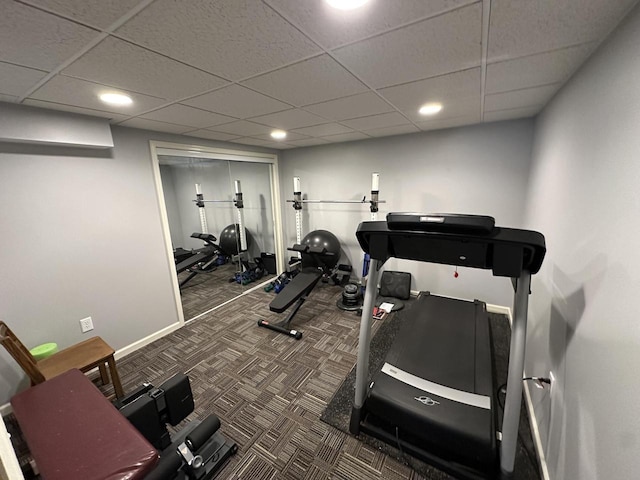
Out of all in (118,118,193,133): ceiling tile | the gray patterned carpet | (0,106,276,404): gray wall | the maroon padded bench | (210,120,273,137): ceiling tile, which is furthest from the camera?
(210,120,273,137): ceiling tile

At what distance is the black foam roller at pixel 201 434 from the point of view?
1.40 metres

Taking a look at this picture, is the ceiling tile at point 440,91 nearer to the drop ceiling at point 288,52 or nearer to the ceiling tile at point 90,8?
the drop ceiling at point 288,52

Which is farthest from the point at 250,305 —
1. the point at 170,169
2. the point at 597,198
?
the point at 597,198

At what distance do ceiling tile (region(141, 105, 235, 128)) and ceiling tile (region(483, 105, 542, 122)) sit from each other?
2.58 metres

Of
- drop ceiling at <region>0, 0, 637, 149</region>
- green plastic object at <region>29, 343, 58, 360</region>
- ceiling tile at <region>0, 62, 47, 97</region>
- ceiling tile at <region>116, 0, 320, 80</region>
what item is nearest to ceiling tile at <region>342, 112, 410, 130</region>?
drop ceiling at <region>0, 0, 637, 149</region>

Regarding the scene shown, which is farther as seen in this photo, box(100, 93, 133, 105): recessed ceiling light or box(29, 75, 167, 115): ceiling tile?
box(100, 93, 133, 105): recessed ceiling light

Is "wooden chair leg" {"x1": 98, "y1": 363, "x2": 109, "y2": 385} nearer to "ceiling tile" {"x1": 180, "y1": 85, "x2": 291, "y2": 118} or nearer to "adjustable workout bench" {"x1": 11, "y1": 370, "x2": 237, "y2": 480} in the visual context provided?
"adjustable workout bench" {"x1": 11, "y1": 370, "x2": 237, "y2": 480}

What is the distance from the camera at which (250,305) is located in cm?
382

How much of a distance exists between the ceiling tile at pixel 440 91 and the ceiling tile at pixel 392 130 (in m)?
0.78

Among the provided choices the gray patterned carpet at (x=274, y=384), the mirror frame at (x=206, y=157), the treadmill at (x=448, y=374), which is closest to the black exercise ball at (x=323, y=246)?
the gray patterned carpet at (x=274, y=384)

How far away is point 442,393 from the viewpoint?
1735 mm

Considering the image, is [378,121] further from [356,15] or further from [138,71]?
[138,71]

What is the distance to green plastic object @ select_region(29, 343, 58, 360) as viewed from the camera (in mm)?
2086

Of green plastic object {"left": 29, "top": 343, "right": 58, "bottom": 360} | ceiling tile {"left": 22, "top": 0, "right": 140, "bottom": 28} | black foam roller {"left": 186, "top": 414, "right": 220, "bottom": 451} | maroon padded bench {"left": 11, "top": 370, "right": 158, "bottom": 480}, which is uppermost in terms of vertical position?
ceiling tile {"left": 22, "top": 0, "right": 140, "bottom": 28}
